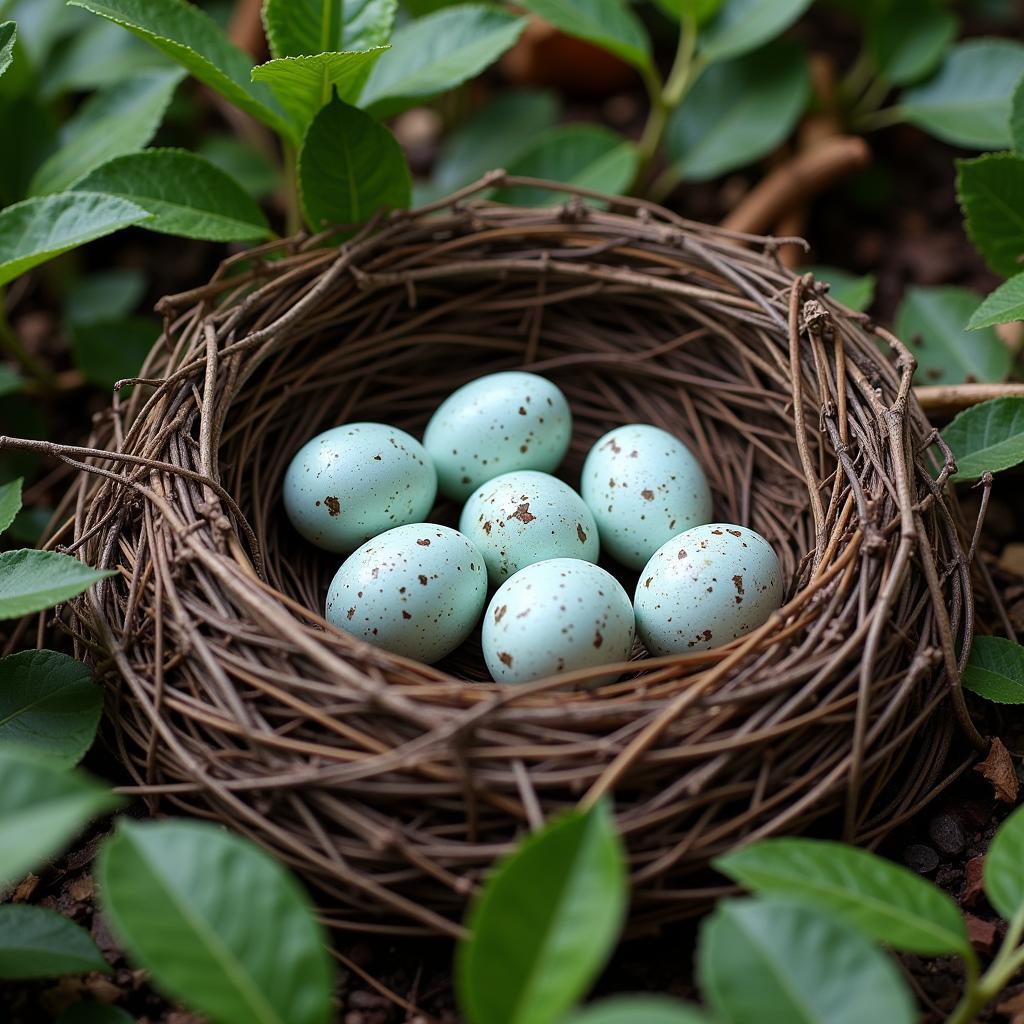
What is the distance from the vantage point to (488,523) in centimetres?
122

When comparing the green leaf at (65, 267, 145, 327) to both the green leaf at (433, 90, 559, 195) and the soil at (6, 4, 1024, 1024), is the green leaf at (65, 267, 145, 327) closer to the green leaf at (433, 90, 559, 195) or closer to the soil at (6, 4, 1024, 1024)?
the soil at (6, 4, 1024, 1024)

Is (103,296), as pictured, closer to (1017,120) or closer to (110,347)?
(110,347)

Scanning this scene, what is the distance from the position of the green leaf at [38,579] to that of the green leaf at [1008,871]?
0.72 metres

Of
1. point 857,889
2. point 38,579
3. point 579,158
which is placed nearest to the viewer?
point 857,889

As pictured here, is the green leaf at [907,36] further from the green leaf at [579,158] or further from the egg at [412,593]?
the egg at [412,593]

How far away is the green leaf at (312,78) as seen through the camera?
1141mm

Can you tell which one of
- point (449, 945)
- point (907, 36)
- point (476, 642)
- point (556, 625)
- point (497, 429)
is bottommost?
point (449, 945)

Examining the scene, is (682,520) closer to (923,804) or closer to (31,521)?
(923,804)

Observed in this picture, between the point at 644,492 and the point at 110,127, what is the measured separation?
2.67 feet

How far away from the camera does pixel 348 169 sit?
125 cm

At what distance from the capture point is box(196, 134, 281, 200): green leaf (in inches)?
65.8

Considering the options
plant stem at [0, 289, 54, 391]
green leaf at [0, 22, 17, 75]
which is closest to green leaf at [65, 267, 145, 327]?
plant stem at [0, 289, 54, 391]

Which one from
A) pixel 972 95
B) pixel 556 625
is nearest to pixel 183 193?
pixel 556 625

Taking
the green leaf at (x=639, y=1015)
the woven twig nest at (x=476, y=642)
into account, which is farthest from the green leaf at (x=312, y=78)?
the green leaf at (x=639, y=1015)
